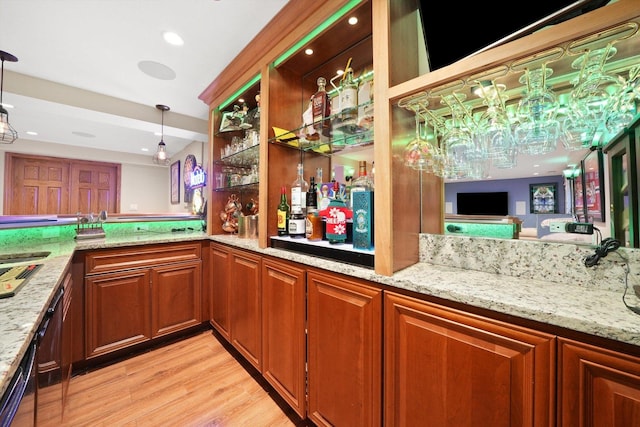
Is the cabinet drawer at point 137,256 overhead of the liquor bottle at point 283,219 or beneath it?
beneath

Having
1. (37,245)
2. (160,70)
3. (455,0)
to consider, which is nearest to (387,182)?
(455,0)

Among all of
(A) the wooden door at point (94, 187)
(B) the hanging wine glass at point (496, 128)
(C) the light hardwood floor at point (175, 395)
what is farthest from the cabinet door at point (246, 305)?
(A) the wooden door at point (94, 187)

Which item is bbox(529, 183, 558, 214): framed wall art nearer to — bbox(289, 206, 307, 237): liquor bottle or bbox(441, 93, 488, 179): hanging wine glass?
bbox(441, 93, 488, 179): hanging wine glass

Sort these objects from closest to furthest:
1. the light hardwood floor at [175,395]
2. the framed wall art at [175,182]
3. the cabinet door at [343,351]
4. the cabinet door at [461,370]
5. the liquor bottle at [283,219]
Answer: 1. the cabinet door at [461,370]
2. the cabinet door at [343,351]
3. the light hardwood floor at [175,395]
4. the liquor bottle at [283,219]
5. the framed wall art at [175,182]

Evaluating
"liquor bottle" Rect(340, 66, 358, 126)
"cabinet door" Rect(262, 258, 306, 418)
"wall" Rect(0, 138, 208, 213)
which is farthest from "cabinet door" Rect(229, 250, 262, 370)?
"wall" Rect(0, 138, 208, 213)

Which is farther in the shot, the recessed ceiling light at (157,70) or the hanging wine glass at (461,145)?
the recessed ceiling light at (157,70)

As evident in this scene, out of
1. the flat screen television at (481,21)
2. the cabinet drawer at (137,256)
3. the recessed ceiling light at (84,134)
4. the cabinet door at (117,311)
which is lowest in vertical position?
the cabinet door at (117,311)

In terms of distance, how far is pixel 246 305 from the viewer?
1.66m

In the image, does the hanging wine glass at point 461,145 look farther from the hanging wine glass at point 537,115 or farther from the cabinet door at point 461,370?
the cabinet door at point 461,370

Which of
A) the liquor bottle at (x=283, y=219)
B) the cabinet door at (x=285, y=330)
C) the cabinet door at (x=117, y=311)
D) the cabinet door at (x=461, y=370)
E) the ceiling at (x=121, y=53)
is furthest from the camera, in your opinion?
the cabinet door at (x=117, y=311)

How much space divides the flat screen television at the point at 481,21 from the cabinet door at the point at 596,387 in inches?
36.0

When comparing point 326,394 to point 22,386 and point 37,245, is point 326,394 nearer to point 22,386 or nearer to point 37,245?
point 22,386

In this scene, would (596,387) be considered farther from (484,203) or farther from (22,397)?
(22,397)

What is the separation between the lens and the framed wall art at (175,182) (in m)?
5.05
